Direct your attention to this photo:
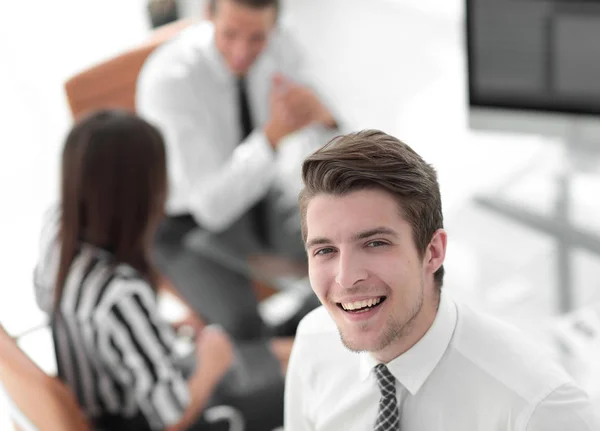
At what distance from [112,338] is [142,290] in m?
0.11

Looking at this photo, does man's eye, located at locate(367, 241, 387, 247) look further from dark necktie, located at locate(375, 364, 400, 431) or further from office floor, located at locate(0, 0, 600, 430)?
office floor, located at locate(0, 0, 600, 430)

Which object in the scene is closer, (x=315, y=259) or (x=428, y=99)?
(x=315, y=259)

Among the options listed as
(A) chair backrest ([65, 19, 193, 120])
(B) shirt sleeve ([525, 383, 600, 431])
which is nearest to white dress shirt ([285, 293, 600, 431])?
(B) shirt sleeve ([525, 383, 600, 431])

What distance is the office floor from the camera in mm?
1830

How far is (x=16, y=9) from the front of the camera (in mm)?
4188

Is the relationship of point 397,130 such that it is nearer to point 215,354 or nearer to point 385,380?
point 215,354

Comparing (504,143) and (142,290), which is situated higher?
(142,290)

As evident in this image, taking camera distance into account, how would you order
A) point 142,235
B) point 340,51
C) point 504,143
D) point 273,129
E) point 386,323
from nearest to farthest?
point 386,323
point 142,235
point 273,129
point 504,143
point 340,51

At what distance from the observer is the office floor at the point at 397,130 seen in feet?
6.00

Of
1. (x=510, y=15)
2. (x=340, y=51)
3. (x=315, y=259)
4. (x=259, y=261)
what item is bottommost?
(x=340, y=51)

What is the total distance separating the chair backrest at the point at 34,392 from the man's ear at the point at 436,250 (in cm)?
71

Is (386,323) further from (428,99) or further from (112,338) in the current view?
(428,99)

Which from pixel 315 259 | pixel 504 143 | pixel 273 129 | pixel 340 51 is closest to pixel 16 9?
pixel 340 51

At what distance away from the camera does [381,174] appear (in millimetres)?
958
